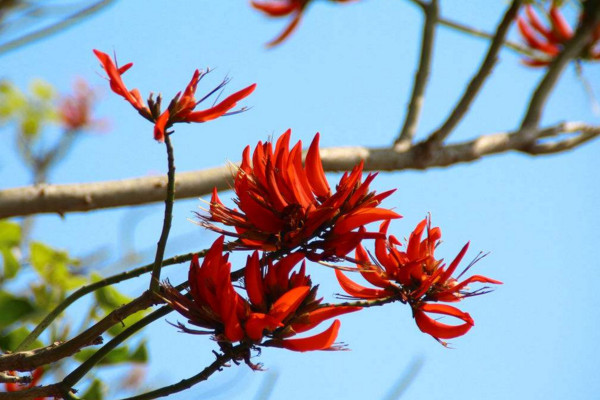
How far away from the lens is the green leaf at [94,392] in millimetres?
804

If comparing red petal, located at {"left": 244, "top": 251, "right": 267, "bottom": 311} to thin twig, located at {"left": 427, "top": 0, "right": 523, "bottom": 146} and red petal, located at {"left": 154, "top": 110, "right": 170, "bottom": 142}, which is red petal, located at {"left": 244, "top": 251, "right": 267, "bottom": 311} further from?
thin twig, located at {"left": 427, "top": 0, "right": 523, "bottom": 146}

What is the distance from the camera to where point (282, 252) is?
23.5 inches

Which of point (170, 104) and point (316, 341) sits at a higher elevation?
point (170, 104)

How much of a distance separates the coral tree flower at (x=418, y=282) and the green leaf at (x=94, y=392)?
30 cm

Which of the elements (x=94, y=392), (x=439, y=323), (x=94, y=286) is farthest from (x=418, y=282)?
(x=94, y=392)

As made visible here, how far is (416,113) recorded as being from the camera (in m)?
1.35

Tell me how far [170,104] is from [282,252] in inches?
5.4

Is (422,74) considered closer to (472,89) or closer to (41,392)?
(472,89)

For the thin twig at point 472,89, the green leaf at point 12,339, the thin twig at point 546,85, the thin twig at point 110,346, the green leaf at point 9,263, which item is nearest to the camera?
the thin twig at point 110,346

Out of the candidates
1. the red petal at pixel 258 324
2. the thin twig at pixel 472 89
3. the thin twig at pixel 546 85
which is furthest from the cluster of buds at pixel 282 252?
the thin twig at pixel 546 85

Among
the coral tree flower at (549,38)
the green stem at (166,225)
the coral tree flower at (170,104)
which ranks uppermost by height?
the coral tree flower at (549,38)

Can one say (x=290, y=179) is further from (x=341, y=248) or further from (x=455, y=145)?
(x=455, y=145)

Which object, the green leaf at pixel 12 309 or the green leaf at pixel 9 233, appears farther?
the green leaf at pixel 9 233

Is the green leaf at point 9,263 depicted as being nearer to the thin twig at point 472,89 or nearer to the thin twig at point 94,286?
the thin twig at point 94,286
